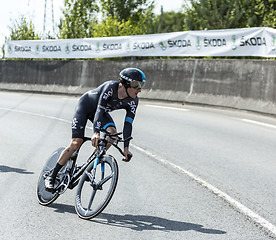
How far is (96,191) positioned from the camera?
194 inches

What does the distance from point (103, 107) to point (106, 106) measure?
0.07m

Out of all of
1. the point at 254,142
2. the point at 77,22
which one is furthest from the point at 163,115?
the point at 77,22

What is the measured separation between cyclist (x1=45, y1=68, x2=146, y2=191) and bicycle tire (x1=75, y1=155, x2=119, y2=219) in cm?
19

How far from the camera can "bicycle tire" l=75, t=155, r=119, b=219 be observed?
477 cm

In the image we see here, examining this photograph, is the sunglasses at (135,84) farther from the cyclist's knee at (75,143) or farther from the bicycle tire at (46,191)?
the bicycle tire at (46,191)

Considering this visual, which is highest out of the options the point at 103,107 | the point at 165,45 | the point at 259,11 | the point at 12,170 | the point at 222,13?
the point at 259,11

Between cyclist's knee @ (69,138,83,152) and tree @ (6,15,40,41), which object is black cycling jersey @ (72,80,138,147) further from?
tree @ (6,15,40,41)

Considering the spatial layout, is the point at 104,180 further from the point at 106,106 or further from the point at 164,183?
the point at 164,183

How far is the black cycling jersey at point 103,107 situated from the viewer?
5.11 m

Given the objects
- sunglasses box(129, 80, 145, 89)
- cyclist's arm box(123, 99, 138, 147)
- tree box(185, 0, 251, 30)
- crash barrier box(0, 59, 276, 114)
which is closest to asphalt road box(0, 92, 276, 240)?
cyclist's arm box(123, 99, 138, 147)

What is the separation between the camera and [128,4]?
39062mm

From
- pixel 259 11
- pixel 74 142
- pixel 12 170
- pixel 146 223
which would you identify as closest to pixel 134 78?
pixel 74 142

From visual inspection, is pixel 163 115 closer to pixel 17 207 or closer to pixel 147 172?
pixel 147 172

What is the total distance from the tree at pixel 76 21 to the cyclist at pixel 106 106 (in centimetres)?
2886
